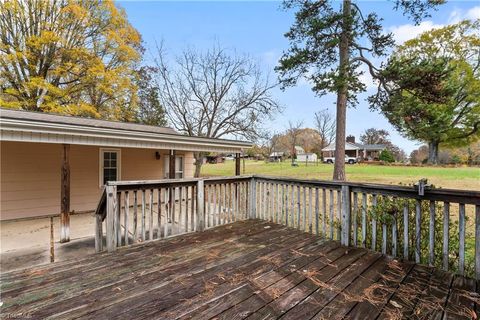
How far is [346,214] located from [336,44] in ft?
14.6

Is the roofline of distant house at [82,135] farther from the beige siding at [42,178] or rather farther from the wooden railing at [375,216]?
the beige siding at [42,178]

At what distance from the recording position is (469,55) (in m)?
20.7

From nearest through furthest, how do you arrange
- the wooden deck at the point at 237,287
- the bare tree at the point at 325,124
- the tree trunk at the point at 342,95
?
the wooden deck at the point at 237,287, the tree trunk at the point at 342,95, the bare tree at the point at 325,124

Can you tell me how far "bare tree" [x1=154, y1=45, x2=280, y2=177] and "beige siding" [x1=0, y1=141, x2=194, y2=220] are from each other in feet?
31.9

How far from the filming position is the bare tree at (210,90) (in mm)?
16875

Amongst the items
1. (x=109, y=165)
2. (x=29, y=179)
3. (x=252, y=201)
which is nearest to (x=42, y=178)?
(x=29, y=179)

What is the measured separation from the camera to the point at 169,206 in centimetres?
414

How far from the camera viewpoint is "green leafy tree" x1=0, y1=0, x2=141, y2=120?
11.4m

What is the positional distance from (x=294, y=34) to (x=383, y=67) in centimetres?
253

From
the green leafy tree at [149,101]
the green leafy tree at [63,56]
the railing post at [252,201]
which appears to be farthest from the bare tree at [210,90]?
the railing post at [252,201]

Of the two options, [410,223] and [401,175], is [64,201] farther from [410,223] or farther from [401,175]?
[401,175]

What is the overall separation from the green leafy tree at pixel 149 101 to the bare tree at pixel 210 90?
0.43 m

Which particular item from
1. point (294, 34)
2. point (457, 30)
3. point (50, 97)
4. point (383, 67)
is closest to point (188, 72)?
point (50, 97)

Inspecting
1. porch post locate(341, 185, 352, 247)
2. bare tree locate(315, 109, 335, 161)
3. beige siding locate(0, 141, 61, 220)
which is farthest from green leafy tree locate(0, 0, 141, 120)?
bare tree locate(315, 109, 335, 161)
